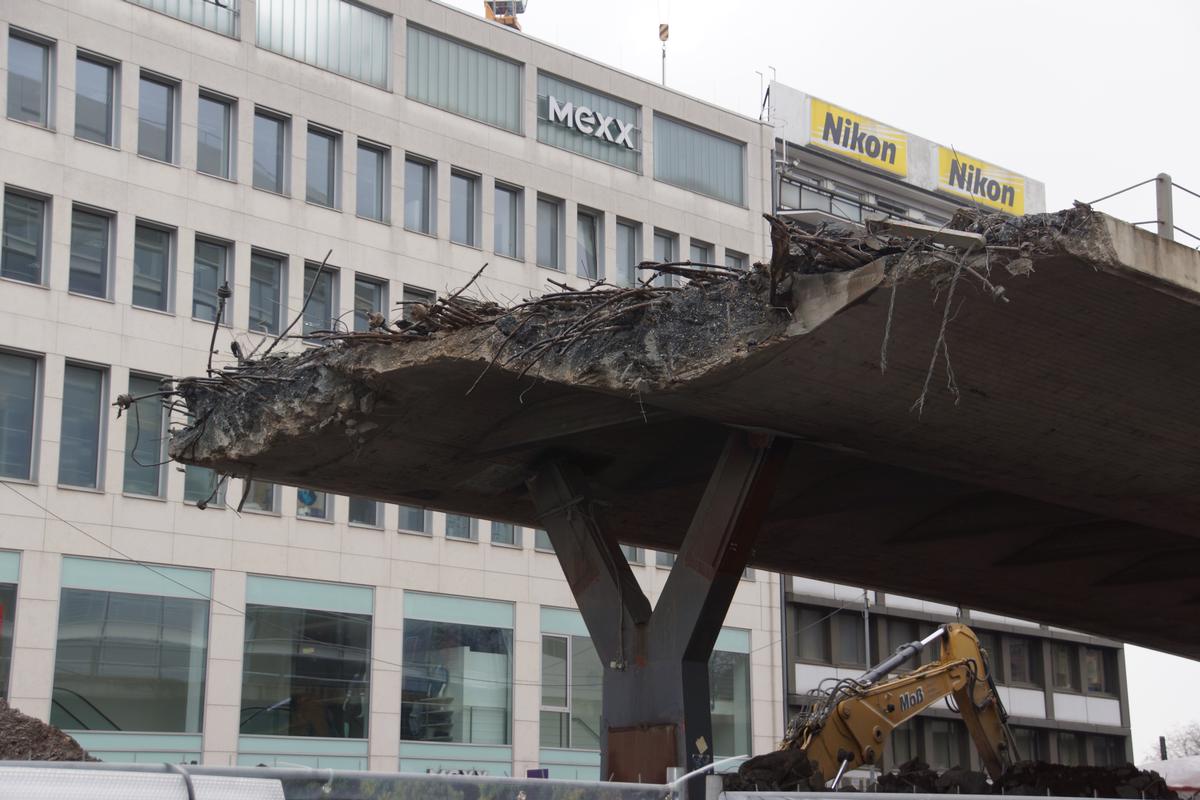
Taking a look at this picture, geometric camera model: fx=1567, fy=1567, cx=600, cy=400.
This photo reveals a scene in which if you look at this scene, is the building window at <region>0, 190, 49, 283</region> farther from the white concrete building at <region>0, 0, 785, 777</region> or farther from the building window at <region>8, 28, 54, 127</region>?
the building window at <region>8, 28, 54, 127</region>

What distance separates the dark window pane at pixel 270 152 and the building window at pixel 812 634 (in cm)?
2093

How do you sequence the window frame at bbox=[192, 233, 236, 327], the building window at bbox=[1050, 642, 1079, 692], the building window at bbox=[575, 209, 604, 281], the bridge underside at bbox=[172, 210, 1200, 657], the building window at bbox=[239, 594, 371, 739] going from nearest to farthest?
1. the bridge underside at bbox=[172, 210, 1200, 657]
2. the building window at bbox=[239, 594, 371, 739]
3. the window frame at bbox=[192, 233, 236, 327]
4. the building window at bbox=[575, 209, 604, 281]
5. the building window at bbox=[1050, 642, 1079, 692]

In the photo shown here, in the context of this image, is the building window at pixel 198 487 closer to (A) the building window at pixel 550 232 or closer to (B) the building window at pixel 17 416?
(B) the building window at pixel 17 416

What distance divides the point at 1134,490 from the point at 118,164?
2443 centimetres

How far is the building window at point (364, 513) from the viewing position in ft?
119

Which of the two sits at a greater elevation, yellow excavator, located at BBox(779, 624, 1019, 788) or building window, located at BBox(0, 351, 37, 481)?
building window, located at BBox(0, 351, 37, 481)

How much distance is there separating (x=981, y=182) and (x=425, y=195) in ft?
95.1

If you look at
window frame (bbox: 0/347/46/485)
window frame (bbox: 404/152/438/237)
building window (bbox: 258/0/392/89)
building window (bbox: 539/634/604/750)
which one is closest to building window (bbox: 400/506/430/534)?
building window (bbox: 539/634/604/750)

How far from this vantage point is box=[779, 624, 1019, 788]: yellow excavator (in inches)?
888

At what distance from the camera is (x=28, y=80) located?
32.0 metres

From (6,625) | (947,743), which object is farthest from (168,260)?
(947,743)

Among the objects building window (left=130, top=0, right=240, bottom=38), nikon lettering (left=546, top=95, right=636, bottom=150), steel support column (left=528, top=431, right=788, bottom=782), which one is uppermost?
nikon lettering (left=546, top=95, right=636, bottom=150)

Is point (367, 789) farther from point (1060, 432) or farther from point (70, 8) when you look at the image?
point (70, 8)

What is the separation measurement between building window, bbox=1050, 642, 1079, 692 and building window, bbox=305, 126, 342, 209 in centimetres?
3328
